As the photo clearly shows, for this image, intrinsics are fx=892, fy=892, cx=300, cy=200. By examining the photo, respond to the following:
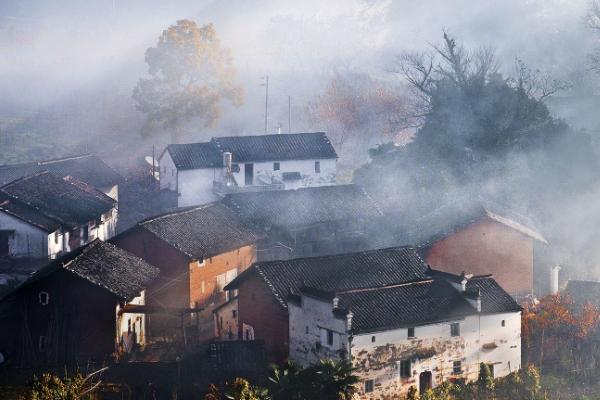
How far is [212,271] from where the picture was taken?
3619cm

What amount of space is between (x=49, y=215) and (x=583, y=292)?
2262 centimetres

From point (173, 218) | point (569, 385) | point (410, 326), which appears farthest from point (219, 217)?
point (569, 385)

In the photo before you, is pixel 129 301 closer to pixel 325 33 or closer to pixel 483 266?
pixel 483 266

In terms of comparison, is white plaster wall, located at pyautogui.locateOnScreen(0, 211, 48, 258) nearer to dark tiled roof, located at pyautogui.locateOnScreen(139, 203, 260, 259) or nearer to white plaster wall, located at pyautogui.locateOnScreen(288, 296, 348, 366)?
dark tiled roof, located at pyautogui.locateOnScreen(139, 203, 260, 259)

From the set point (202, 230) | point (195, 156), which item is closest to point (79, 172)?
point (195, 156)

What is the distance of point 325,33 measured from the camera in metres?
83.2

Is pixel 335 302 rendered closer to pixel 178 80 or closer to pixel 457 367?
pixel 457 367

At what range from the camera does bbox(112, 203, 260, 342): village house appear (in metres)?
33.7

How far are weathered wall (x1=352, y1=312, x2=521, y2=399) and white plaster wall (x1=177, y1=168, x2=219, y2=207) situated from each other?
67.8 feet

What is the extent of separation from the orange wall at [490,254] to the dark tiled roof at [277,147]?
548 inches

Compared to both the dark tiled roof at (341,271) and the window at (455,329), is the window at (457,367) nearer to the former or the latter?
the window at (455,329)

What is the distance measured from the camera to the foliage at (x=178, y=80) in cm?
5538

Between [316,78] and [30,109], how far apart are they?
76.2 ft

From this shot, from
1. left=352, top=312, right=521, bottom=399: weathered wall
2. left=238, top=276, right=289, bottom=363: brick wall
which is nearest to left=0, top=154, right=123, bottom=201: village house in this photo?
left=238, top=276, right=289, bottom=363: brick wall
